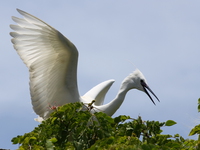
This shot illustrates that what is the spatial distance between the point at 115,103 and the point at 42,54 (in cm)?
188

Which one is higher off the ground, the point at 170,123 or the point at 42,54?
the point at 42,54

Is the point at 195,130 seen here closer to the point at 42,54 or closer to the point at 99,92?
the point at 42,54

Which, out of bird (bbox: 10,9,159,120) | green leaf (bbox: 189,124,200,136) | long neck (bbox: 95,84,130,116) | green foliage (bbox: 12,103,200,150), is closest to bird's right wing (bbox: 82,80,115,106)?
long neck (bbox: 95,84,130,116)

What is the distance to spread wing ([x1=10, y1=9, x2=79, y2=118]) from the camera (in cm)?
630

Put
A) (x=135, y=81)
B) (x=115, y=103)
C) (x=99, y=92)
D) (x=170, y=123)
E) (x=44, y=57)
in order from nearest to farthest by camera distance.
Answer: (x=170, y=123) < (x=44, y=57) < (x=115, y=103) < (x=135, y=81) < (x=99, y=92)

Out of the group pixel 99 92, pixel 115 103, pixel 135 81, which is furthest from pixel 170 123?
pixel 99 92

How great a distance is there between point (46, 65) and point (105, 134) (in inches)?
131

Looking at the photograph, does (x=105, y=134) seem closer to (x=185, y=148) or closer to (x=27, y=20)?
(x=185, y=148)

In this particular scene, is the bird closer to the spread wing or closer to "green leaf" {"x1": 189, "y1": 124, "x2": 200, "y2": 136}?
the spread wing

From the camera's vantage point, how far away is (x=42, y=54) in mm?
6406

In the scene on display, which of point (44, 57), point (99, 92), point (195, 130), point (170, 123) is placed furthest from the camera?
point (99, 92)

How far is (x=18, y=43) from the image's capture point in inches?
252

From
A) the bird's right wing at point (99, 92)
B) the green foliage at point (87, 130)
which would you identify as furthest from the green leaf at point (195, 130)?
the bird's right wing at point (99, 92)

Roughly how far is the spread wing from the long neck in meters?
1.25
